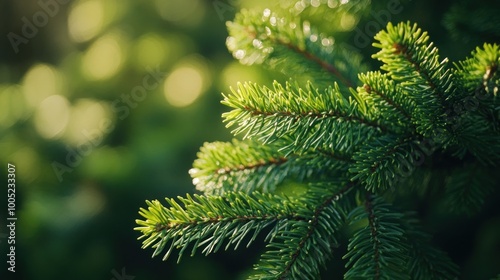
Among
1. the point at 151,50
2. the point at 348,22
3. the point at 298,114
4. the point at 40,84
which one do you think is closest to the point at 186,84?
the point at 151,50

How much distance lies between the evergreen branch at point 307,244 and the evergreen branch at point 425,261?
0.09 m

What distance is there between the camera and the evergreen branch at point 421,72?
0.36 m

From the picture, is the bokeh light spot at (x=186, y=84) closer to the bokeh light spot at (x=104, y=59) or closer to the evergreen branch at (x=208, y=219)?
the bokeh light spot at (x=104, y=59)

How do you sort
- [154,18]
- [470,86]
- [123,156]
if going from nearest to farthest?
[470,86], [123,156], [154,18]

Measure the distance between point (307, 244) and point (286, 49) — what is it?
26cm

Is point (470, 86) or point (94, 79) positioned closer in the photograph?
point (470, 86)

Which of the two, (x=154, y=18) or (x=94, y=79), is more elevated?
(x=154, y=18)

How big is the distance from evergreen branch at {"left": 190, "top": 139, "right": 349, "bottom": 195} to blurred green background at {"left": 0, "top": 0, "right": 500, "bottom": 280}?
0.26 m

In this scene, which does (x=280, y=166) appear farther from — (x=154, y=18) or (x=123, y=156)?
(x=154, y=18)

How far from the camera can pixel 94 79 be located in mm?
1354

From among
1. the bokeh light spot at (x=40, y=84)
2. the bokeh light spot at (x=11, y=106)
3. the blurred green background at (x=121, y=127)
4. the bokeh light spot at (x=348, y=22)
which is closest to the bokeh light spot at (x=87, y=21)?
the blurred green background at (x=121, y=127)

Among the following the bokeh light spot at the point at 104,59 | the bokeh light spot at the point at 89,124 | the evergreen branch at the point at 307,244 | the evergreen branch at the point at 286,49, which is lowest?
the evergreen branch at the point at 307,244

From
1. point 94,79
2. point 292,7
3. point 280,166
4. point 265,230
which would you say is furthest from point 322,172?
→ point 94,79

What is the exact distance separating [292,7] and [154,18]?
971mm
